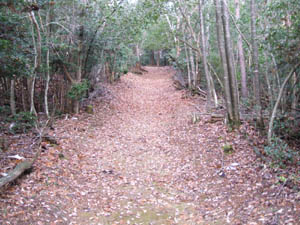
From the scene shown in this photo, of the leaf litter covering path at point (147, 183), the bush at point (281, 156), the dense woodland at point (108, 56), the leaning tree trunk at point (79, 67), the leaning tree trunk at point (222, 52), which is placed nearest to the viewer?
the leaf litter covering path at point (147, 183)

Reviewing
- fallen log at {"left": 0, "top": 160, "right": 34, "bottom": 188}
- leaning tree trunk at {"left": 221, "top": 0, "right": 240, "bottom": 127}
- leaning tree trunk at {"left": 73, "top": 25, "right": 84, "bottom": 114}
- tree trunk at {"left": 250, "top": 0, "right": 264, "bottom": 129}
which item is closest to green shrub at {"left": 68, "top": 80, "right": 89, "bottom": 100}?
leaning tree trunk at {"left": 73, "top": 25, "right": 84, "bottom": 114}

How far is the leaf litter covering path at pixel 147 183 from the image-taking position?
5344 millimetres

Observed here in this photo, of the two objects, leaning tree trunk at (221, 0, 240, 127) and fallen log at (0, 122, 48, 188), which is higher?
leaning tree trunk at (221, 0, 240, 127)

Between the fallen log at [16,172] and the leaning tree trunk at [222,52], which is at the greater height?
the leaning tree trunk at [222,52]

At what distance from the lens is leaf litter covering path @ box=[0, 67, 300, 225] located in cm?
534

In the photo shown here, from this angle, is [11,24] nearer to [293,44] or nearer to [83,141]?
[83,141]

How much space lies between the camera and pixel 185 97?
1828cm

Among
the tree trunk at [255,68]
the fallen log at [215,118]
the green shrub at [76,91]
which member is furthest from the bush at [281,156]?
the green shrub at [76,91]

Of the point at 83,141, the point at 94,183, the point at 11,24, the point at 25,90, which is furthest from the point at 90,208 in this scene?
the point at 25,90

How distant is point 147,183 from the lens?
24.4 ft

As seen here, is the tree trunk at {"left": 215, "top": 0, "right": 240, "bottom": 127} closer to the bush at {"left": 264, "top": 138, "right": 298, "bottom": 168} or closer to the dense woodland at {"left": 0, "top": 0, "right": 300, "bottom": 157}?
the dense woodland at {"left": 0, "top": 0, "right": 300, "bottom": 157}

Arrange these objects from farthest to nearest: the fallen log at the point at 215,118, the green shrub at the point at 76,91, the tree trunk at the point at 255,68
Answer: the green shrub at the point at 76,91 < the fallen log at the point at 215,118 < the tree trunk at the point at 255,68

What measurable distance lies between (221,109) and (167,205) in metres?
7.33

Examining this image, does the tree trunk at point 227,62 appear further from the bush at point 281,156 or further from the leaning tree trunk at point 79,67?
the leaning tree trunk at point 79,67
